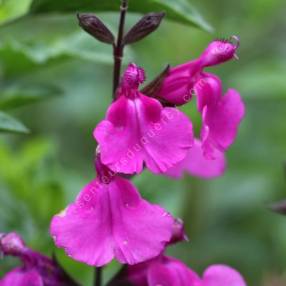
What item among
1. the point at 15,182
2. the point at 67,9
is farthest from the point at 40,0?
the point at 15,182

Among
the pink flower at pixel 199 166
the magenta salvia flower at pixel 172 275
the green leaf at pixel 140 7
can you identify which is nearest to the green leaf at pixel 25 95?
the green leaf at pixel 140 7

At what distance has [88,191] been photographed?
1.28 m

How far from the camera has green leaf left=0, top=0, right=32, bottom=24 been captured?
5.22 ft

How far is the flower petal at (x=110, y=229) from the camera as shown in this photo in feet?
4.04

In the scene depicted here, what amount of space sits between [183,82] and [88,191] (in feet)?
0.78

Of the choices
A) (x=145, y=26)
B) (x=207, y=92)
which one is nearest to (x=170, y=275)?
(x=207, y=92)

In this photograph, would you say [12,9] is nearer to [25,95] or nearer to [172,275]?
[25,95]

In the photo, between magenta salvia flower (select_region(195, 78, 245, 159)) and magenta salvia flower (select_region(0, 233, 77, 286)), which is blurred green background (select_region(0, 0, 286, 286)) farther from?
magenta salvia flower (select_region(195, 78, 245, 159))

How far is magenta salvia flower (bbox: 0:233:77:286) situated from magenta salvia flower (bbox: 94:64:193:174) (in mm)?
294

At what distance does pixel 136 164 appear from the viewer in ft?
3.94

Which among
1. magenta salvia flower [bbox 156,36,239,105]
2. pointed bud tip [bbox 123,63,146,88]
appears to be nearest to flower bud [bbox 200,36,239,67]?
magenta salvia flower [bbox 156,36,239,105]

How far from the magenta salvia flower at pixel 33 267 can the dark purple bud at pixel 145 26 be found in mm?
389

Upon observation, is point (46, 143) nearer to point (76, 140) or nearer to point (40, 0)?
point (40, 0)

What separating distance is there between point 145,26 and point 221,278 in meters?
0.45
